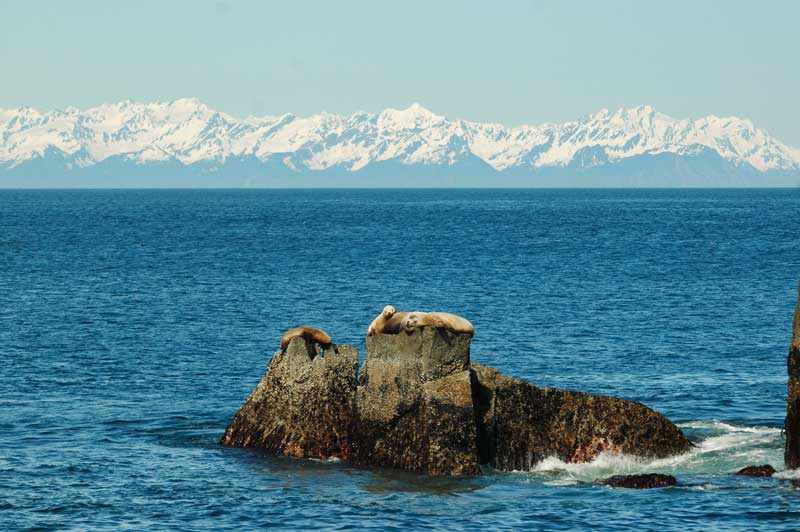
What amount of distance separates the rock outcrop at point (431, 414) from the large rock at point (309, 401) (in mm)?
28

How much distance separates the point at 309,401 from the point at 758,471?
39.8 ft

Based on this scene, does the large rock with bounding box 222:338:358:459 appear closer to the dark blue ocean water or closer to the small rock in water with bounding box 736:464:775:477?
the dark blue ocean water

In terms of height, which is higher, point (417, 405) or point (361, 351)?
point (417, 405)

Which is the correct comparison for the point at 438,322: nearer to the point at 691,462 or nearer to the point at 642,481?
the point at 642,481

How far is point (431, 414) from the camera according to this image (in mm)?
33594

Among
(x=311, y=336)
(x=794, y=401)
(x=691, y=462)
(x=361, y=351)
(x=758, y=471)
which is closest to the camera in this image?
(x=794, y=401)

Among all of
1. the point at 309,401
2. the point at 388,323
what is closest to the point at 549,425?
the point at 388,323

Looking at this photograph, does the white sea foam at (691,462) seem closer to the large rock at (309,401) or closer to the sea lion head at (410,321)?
the sea lion head at (410,321)

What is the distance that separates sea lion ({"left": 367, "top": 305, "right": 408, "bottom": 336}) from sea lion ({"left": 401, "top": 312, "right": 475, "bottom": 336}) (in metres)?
0.27

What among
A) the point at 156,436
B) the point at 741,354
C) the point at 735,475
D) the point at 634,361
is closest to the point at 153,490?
the point at 156,436

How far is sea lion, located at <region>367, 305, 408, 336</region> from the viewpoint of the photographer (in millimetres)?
34844

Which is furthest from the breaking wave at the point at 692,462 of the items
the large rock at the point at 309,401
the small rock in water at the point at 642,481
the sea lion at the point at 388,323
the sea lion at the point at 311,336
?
the sea lion at the point at 311,336

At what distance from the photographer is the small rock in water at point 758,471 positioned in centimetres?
3319

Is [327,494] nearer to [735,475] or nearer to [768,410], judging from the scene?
Answer: [735,475]
